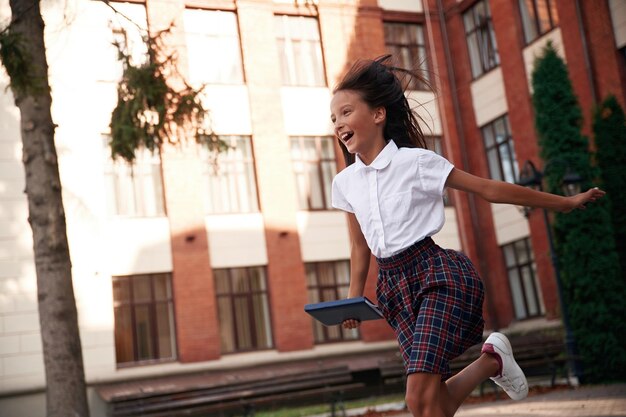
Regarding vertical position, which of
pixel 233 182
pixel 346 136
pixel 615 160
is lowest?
pixel 346 136

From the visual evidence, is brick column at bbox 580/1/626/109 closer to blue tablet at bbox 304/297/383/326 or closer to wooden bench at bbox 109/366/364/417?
wooden bench at bbox 109/366/364/417

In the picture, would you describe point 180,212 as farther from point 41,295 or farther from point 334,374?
point 41,295

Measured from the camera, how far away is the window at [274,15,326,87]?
24.3 m

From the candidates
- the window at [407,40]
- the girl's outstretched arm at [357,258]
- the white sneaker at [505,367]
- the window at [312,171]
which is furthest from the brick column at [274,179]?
the white sneaker at [505,367]

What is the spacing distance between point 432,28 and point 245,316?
11.3 meters

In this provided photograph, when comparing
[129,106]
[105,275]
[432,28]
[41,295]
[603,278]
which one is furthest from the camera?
[432,28]

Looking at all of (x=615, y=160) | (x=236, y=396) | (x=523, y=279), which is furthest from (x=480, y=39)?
(x=236, y=396)

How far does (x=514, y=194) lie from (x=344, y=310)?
0.95m

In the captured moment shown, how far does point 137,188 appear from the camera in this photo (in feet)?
70.5

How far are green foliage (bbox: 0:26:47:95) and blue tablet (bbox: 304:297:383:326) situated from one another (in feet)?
24.8

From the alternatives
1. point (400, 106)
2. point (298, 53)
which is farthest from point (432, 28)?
point (400, 106)

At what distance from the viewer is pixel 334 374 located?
17.0 meters

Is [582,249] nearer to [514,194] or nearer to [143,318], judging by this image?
[143,318]

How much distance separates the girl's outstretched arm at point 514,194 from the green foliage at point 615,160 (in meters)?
14.2
